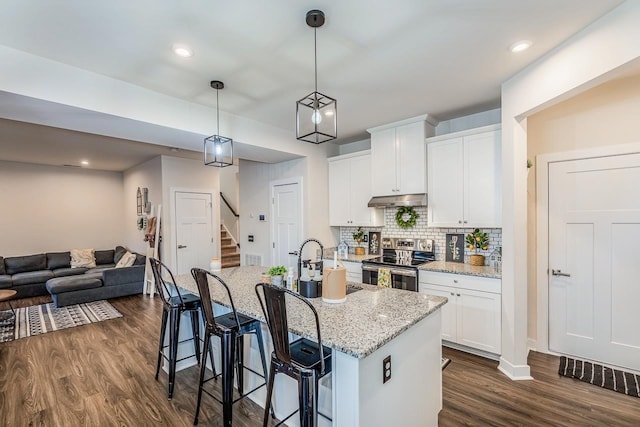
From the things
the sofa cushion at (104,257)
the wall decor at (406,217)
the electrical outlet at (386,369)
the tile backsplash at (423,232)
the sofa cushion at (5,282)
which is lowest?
the sofa cushion at (5,282)

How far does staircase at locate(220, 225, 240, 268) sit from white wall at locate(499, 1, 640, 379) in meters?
6.12

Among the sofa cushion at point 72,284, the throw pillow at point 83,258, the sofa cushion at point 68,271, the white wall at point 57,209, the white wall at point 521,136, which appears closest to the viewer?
the white wall at point 521,136

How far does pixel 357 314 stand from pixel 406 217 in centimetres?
263

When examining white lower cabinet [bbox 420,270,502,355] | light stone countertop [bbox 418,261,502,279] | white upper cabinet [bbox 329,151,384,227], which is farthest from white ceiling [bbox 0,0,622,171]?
white lower cabinet [bbox 420,270,502,355]

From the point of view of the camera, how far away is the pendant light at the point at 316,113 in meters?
1.95

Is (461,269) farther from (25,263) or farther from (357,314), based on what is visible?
(25,263)

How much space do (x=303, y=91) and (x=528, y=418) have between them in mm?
3344

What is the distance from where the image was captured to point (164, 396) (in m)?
2.60

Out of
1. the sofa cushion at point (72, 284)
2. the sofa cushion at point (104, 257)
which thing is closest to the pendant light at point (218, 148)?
the sofa cushion at point (72, 284)

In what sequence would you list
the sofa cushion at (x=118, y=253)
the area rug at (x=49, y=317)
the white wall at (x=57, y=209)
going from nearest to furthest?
the area rug at (x=49, y=317), the white wall at (x=57, y=209), the sofa cushion at (x=118, y=253)

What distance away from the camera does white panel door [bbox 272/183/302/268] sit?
4.72 meters

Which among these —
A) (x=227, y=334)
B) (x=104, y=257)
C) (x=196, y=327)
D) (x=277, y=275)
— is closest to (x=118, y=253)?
(x=104, y=257)

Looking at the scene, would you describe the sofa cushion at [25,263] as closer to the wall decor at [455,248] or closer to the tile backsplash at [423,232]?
the tile backsplash at [423,232]

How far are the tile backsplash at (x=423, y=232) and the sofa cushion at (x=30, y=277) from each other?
6.14 m
